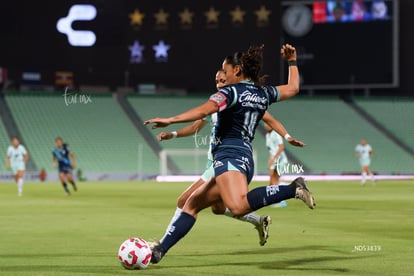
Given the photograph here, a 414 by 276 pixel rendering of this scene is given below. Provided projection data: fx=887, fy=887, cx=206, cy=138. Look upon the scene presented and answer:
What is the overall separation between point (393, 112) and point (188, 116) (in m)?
49.9

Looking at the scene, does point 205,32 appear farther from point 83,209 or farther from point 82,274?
point 82,274

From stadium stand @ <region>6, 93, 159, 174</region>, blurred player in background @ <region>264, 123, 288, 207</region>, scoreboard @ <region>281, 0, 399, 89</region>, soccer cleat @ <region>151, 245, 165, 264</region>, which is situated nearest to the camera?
soccer cleat @ <region>151, 245, 165, 264</region>

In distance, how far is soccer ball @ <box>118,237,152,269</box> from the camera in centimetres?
966

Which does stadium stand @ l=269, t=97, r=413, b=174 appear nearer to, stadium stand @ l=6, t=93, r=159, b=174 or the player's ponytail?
stadium stand @ l=6, t=93, r=159, b=174

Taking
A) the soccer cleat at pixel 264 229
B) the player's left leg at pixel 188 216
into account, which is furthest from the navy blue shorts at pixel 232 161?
the soccer cleat at pixel 264 229

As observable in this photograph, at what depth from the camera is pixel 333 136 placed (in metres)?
55.0

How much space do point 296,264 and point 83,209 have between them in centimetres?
1280

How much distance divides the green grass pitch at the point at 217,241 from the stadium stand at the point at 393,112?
109 ft

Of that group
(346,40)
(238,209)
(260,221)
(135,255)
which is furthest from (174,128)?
(238,209)

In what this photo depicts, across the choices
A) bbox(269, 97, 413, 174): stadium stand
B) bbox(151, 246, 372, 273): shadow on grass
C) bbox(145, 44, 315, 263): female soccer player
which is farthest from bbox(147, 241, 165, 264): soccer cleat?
bbox(269, 97, 413, 174): stadium stand

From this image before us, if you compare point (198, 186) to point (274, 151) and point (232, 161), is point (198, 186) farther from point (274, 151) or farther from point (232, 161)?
point (274, 151)

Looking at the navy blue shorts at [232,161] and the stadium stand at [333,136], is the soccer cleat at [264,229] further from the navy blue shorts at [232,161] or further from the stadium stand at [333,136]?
the stadium stand at [333,136]

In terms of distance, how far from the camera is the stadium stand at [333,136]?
52.3m

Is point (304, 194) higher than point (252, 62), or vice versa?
point (252, 62)
